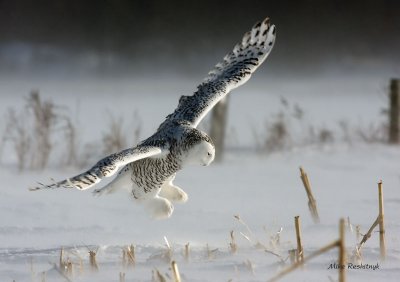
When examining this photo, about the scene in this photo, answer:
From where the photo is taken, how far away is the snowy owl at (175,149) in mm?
2585

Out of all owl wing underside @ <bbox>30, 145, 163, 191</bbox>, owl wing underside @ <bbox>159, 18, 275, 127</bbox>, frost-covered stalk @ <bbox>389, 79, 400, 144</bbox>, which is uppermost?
frost-covered stalk @ <bbox>389, 79, 400, 144</bbox>

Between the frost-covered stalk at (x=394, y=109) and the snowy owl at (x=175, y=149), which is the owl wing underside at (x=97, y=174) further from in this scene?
the frost-covered stalk at (x=394, y=109)

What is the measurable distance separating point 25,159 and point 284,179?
2700mm

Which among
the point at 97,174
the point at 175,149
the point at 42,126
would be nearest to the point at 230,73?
the point at 175,149

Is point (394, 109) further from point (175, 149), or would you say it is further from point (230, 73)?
point (175, 149)

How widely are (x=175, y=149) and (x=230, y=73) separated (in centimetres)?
81

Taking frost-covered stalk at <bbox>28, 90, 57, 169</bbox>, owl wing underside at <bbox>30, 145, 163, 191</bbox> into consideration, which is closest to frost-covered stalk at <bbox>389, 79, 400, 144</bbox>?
frost-covered stalk at <bbox>28, 90, 57, 169</bbox>

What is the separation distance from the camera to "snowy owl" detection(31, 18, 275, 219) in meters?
2.58

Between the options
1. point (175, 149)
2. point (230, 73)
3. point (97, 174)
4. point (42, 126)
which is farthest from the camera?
point (42, 126)

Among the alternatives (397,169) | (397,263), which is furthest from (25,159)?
(397,263)

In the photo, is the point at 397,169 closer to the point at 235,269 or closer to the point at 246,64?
the point at 246,64

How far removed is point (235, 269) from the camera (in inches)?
95.8

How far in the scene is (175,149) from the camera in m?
2.86

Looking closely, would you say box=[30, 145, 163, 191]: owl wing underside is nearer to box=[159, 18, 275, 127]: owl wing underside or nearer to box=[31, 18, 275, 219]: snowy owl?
box=[31, 18, 275, 219]: snowy owl
